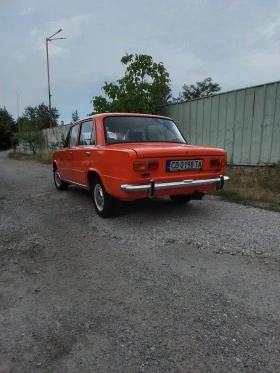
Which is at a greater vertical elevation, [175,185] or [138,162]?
[138,162]

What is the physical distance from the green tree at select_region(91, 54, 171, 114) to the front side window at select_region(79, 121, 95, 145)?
5.38 meters

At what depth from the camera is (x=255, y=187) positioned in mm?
6977

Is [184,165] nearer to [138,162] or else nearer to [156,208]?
[138,162]

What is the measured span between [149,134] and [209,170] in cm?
121

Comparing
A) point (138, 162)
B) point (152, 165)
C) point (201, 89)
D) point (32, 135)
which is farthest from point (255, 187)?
point (201, 89)

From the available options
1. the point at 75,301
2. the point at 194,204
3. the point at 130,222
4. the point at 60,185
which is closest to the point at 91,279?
the point at 75,301

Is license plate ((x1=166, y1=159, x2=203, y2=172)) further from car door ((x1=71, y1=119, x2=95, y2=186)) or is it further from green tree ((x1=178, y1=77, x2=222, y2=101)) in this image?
green tree ((x1=178, y1=77, x2=222, y2=101))

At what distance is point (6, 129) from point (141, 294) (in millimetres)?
54076

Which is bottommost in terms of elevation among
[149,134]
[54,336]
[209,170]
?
[54,336]

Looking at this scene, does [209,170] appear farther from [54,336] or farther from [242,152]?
[242,152]

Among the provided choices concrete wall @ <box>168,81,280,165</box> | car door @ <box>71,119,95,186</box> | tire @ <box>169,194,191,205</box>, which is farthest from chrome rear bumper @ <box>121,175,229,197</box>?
concrete wall @ <box>168,81,280,165</box>

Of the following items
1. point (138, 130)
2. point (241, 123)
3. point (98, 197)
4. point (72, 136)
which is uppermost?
point (241, 123)

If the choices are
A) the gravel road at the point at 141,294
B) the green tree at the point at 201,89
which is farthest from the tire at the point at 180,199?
the green tree at the point at 201,89

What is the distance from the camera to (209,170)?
4691 mm
